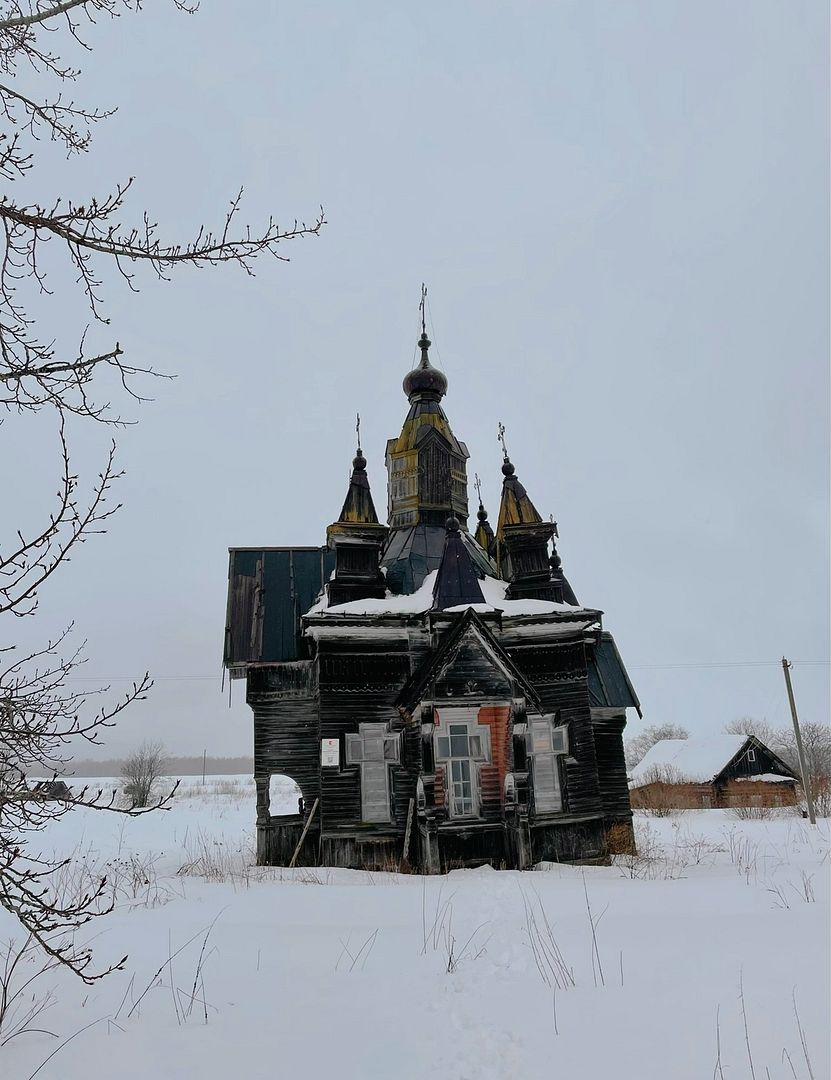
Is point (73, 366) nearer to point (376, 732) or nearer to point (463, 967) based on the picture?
point (463, 967)

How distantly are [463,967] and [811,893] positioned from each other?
16.7 feet

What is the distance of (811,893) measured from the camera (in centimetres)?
784

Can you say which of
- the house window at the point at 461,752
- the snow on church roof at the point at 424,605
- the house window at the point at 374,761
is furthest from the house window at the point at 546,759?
the house window at the point at 374,761

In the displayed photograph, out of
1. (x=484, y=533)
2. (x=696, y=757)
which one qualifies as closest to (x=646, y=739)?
(x=696, y=757)

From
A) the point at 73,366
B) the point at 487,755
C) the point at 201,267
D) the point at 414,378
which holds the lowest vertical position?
the point at 487,755

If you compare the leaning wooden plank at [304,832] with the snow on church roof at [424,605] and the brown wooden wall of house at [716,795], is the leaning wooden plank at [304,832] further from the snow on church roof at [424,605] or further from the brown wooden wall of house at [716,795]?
the brown wooden wall of house at [716,795]

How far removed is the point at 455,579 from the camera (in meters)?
15.6

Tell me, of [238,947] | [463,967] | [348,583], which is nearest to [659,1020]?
[463,967]

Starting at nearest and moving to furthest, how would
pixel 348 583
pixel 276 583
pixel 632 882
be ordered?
1. pixel 632 882
2. pixel 348 583
3. pixel 276 583

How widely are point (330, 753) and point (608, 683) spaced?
8.57 meters

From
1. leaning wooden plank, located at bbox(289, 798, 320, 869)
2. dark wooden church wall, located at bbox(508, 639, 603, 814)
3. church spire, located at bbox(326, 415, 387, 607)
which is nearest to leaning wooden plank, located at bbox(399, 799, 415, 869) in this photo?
leaning wooden plank, located at bbox(289, 798, 320, 869)

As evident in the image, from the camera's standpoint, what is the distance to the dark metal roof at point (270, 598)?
645 inches

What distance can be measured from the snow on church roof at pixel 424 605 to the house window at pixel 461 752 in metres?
2.42

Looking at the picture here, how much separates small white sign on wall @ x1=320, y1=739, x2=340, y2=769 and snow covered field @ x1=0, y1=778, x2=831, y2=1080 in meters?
6.06
